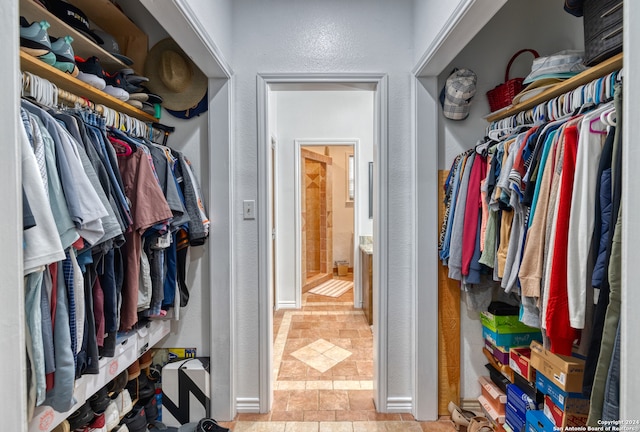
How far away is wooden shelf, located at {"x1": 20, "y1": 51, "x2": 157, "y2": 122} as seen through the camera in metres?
1.15

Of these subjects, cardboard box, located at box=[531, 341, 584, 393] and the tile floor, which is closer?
cardboard box, located at box=[531, 341, 584, 393]

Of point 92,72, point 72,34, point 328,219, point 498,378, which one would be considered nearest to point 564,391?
point 498,378

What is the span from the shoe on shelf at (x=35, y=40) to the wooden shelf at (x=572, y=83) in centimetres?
197

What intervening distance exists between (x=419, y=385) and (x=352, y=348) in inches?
41.0

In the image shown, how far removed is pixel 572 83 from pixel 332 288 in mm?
3961

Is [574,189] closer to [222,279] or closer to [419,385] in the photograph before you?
[419,385]

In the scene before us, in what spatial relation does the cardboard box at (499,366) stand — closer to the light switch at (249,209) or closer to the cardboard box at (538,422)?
the cardboard box at (538,422)

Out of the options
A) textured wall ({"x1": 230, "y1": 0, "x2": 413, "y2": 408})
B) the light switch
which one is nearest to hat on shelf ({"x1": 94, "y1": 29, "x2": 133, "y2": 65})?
textured wall ({"x1": 230, "y1": 0, "x2": 413, "y2": 408})

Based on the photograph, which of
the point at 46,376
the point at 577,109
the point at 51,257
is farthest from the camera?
the point at 577,109

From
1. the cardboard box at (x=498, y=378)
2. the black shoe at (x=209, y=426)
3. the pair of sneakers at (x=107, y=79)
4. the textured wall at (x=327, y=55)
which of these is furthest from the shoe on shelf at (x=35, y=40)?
the cardboard box at (x=498, y=378)

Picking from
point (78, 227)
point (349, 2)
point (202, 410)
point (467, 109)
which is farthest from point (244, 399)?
point (349, 2)

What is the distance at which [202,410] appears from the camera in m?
1.90

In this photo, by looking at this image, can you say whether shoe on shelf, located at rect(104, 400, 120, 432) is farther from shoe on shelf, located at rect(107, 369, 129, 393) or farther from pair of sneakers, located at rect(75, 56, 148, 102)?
pair of sneakers, located at rect(75, 56, 148, 102)

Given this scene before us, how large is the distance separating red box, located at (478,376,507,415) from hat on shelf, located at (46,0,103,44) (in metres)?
2.70
